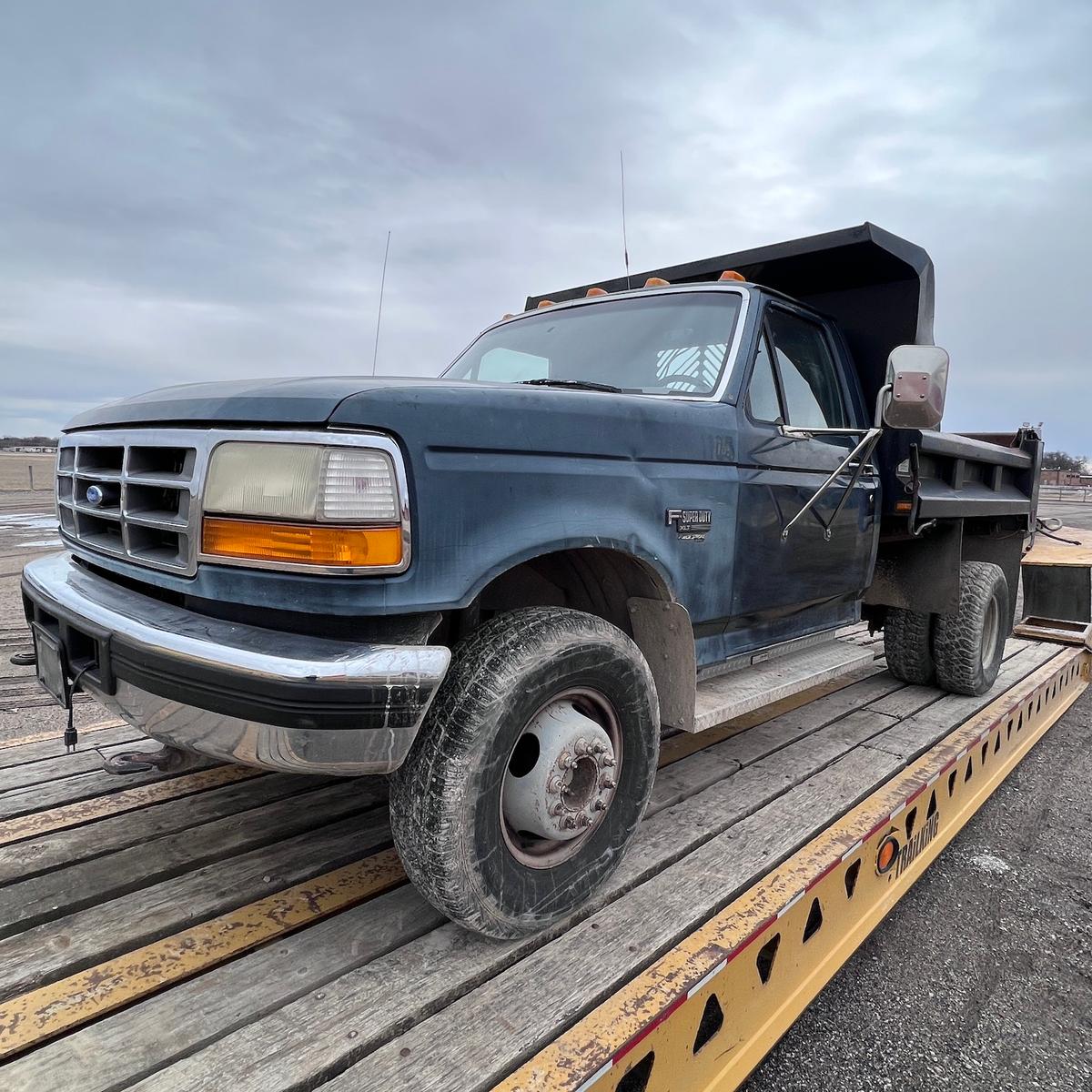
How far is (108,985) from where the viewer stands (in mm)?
1564

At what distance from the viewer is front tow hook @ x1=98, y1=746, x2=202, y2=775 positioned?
94.0 inches

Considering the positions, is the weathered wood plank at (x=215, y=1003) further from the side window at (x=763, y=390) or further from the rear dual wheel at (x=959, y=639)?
the rear dual wheel at (x=959, y=639)

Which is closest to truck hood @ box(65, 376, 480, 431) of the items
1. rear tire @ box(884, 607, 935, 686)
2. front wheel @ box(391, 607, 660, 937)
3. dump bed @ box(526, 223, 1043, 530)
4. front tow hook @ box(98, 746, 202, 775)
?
front wheel @ box(391, 607, 660, 937)

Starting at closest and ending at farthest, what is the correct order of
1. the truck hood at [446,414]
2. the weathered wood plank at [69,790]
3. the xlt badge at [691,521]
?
the truck hood at [446,414]
the xlt badge at [691,521]
the weathered wood plank at [69,790]

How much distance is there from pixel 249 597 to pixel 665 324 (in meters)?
1.87

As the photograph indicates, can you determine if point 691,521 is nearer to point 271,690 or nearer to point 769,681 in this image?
point 769,681

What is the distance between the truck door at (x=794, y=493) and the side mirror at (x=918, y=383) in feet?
1.28

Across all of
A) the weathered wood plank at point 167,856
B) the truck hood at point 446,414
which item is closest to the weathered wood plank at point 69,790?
the weathered wood plank at point 167,856

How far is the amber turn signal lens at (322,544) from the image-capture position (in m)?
1.53

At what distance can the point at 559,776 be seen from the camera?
71.8 inches

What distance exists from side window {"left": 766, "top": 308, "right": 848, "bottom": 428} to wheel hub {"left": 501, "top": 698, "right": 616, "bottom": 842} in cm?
160

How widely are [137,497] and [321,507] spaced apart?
69cm

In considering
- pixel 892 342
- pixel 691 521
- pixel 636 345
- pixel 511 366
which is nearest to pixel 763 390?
pixel 636 345

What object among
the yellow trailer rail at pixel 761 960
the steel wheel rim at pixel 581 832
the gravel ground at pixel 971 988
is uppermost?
the steel wheel rim at pixel 581 832
